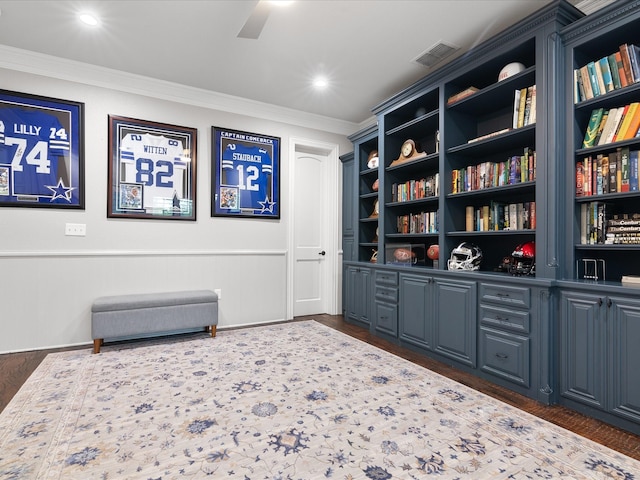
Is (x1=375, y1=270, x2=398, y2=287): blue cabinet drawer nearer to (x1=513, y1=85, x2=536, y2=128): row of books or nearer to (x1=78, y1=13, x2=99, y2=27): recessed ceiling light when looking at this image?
(x1=513, y1=85, x2=536, y2=128): row of books

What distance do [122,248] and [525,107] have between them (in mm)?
3986

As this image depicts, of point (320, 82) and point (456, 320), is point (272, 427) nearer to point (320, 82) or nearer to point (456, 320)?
point (456, 320)

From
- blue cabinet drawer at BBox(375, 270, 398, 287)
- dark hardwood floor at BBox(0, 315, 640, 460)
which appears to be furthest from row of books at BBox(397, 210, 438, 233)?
dark hardwood floor at BBox(0, 315, 640, 460)

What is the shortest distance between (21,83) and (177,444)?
3.63 m

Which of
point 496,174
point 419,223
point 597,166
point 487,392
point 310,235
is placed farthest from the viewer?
point 310,235

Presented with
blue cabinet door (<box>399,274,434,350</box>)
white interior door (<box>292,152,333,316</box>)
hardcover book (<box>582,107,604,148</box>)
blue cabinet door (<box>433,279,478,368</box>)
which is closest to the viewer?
hardcover book (<box>582,107,604,148</box>)

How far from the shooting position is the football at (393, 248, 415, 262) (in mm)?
3789

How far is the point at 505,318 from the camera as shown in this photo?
101 inches

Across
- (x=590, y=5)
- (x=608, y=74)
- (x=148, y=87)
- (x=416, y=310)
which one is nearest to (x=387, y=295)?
(x=416, y=310)

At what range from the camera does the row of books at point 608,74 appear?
2.10 metres

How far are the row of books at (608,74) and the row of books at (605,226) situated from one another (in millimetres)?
725

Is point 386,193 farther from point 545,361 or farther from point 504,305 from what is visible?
point 545,361

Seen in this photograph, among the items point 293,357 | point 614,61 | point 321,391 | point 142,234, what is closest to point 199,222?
point 142,234

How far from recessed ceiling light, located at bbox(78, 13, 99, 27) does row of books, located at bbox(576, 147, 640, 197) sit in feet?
12.4
